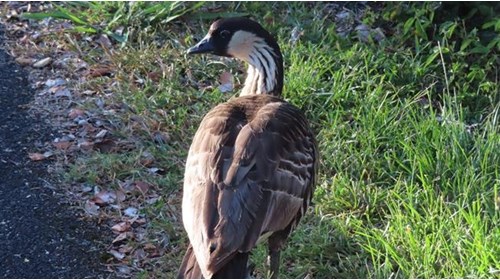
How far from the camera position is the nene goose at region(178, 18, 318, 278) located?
13.9 feet

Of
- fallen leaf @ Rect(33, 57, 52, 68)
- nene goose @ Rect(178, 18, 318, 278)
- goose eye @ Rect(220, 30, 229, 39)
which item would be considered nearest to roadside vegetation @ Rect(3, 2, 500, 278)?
fallen leaf @ Rect(33, 57, 52, 68)

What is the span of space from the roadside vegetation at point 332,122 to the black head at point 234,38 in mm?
700

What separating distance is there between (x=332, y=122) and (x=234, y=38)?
902mm

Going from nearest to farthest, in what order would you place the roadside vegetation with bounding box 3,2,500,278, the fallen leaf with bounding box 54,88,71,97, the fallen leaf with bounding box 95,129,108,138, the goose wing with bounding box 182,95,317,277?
the goose wing with bounding box 182,95,317,277
the roadside vegetation with bounding box 3,2,500,278
the fallen leaf with bounding box 95,129,108,138
the fallen leaf with bounding box 54,88,71,97

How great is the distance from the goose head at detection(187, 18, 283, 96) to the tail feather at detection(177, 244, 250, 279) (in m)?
1.55

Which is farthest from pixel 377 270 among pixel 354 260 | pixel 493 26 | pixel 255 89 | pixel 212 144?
pixel 493 26

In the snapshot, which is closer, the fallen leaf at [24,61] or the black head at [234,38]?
the black head at [234,38]

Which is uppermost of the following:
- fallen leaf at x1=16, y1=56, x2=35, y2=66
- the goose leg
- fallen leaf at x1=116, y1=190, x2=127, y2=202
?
the goose leg

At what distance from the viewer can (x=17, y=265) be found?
5.10 m

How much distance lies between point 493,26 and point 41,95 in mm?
3132

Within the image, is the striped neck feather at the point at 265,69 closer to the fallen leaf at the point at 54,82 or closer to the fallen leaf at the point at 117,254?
the fallen leaf at the point at 117,254

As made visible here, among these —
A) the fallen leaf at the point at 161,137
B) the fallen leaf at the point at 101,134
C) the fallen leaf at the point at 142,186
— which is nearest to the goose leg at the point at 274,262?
the fallen leaf at the point at 142,186

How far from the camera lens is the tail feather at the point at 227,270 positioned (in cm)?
427

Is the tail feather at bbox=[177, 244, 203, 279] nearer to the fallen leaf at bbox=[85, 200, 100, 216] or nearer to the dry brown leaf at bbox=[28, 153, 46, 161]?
the fallen leaf at bbox=[85, 200, 100, 216]
